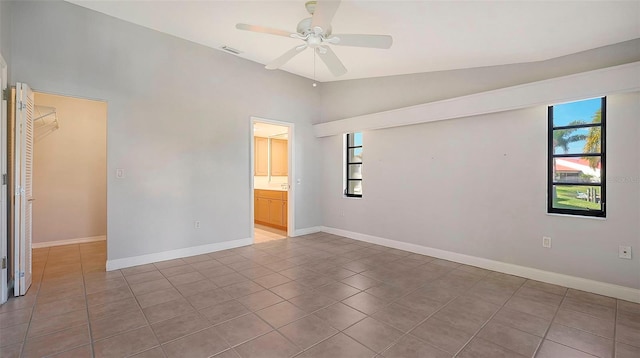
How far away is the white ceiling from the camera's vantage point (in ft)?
8.16

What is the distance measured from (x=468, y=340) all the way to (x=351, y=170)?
3889mm

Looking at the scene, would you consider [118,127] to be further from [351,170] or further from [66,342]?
[351,170]

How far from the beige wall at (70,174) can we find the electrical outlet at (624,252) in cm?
771

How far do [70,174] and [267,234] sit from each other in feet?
12.3

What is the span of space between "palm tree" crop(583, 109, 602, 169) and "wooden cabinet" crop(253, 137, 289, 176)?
6.64 meters

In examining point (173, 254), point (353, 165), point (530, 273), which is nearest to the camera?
point (530, 273)

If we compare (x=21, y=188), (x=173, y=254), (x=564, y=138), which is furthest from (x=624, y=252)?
(x=21, y=188)

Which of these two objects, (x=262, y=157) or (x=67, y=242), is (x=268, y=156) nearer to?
(x=262, y=157)

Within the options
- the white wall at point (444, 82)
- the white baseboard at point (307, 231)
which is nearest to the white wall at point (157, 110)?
the white baseboard at point (307, 231)

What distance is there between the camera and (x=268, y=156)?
8.23 m

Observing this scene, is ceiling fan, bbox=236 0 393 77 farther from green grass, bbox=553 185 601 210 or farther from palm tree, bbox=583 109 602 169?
green grass, bbox=553 185 601 210

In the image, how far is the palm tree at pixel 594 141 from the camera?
3053 mm

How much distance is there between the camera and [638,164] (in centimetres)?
278

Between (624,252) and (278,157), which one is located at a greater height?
(278,157)
